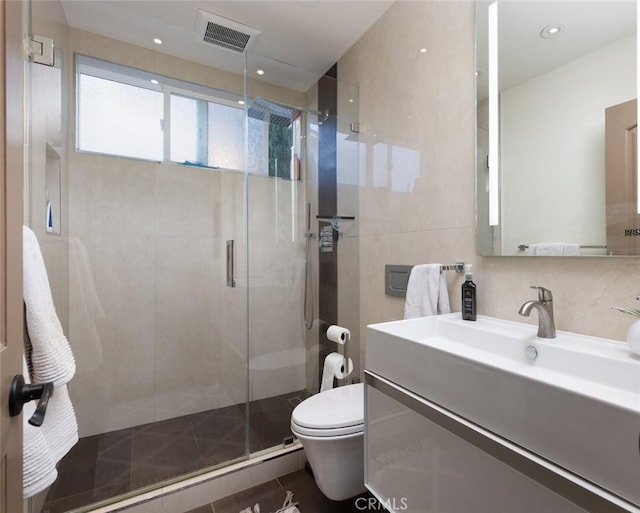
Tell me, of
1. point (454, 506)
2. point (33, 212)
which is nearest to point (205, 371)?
point (33, 212)

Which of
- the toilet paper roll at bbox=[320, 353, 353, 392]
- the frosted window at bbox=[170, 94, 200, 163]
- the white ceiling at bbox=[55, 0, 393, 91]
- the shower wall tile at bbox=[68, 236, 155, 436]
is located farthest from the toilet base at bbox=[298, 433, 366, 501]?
the white ceiling at bbox=[55, 0, 393, 91]

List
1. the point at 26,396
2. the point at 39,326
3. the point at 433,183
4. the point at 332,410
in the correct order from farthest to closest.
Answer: the point at 433,183
the point at 332,410
the point at 39,326
the point at 26,396

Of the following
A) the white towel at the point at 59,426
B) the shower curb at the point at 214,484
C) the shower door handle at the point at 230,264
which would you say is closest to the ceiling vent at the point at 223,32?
the shower door handle at the point at 230,264

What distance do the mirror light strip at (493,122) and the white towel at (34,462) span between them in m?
1.59

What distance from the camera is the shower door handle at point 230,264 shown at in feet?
7.51

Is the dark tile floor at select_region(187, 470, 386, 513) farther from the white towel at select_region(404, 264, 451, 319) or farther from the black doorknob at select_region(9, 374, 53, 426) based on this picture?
the black doorknob at select_region(9, 374, 53, 426)

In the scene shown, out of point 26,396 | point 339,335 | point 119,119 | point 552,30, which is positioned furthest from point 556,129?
point 119,119

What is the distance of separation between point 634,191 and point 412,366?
2.83 ft

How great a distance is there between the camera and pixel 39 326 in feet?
2.56

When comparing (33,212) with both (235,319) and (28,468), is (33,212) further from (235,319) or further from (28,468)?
(235,319)

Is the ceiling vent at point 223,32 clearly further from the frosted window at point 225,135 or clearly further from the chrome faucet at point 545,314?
the chrome faucet at point 545,314

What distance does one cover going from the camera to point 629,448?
0.56 m

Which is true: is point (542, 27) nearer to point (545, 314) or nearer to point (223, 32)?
point (545, 314)

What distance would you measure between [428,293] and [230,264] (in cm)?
143
